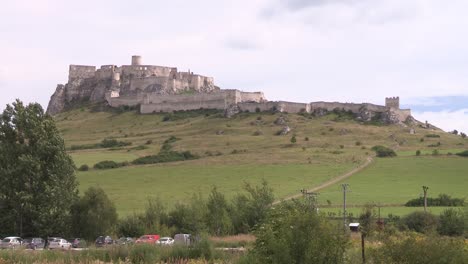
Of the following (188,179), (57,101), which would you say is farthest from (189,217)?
(57,101)

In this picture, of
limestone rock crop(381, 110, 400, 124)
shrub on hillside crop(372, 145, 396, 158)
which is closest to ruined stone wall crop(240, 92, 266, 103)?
limestone rock crop(381, 110, 400, 124)

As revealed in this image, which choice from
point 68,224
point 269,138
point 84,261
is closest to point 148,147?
point 269,138

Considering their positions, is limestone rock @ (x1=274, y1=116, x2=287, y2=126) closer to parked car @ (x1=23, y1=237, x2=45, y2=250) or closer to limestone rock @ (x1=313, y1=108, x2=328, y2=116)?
limestone rock @ (x1=313, y1=108, x2=328, y2=116)

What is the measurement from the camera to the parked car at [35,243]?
1473 inches

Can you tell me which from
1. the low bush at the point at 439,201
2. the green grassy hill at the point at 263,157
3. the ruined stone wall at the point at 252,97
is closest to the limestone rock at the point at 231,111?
the green grassy hill at the point at 263,157

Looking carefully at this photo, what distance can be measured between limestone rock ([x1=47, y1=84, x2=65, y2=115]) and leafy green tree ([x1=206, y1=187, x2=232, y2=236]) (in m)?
133

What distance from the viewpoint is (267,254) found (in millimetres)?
16984

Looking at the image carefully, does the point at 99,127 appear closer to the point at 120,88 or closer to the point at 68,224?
the point at 120,88

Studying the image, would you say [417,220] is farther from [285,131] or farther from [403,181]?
[285,131]

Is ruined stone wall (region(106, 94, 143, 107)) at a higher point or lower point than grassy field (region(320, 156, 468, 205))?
higher

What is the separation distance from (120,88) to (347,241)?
154685mm

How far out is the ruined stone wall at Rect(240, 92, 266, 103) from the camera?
152 m

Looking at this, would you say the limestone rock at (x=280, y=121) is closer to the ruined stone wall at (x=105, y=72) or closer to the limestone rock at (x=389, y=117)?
the limestone rock at (x=389, y=117)

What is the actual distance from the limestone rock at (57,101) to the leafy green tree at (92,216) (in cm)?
13379
